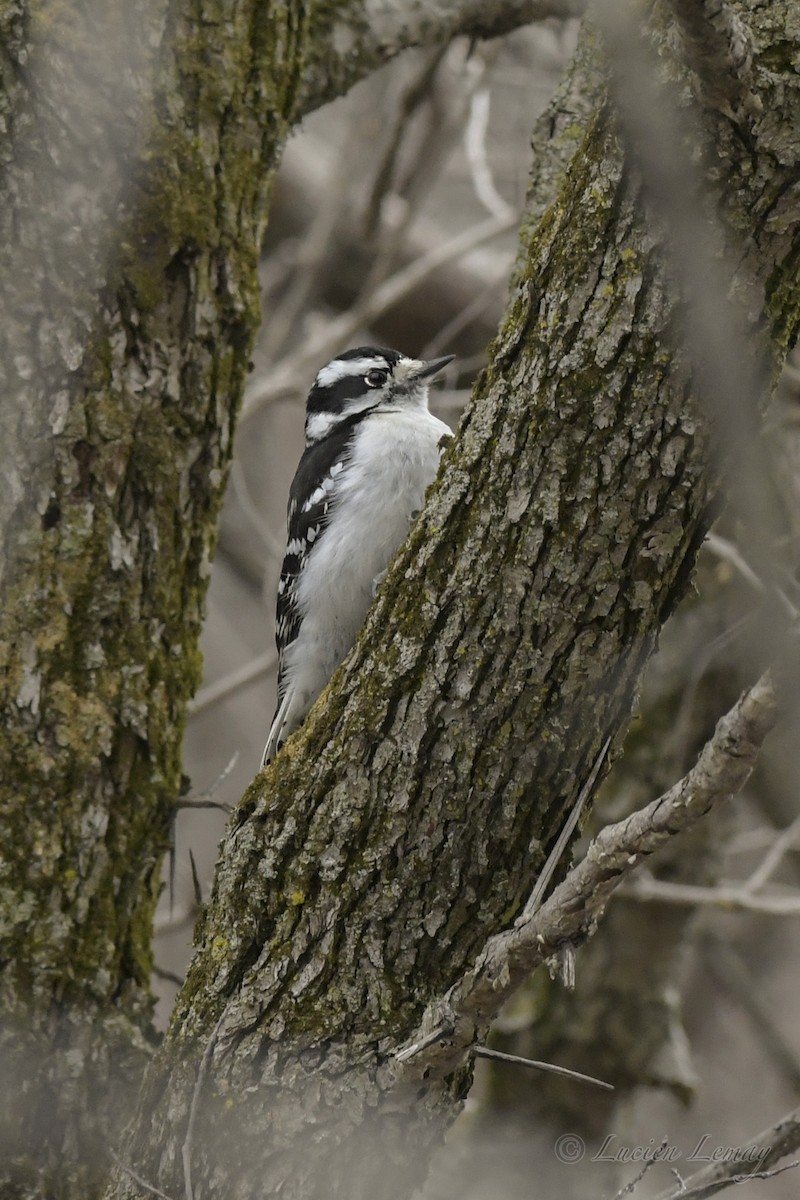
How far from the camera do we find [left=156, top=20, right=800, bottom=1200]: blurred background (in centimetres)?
545

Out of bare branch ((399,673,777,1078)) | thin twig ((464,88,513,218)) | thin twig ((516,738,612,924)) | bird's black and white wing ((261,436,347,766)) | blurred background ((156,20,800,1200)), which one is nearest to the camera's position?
bare branch ((399,673,777,1078))

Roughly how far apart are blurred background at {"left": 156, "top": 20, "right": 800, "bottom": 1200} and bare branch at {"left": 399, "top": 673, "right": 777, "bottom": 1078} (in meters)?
2.07

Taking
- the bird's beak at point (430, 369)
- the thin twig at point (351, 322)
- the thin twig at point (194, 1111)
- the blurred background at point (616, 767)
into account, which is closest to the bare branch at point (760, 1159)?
the thin twig at point (194, 1111)

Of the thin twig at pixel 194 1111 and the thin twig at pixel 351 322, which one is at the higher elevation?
the thin twig at pixel 351 322

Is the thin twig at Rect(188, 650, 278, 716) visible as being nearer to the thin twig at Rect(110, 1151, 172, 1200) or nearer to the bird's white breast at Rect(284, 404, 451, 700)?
the bird's white breast at Rect(284, 404, 451, 700)

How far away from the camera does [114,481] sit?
3.33m

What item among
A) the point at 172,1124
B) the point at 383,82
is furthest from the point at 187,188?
the point at 383,82

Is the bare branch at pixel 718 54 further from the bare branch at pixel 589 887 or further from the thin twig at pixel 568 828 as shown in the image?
the thin twig at pixel 568 828

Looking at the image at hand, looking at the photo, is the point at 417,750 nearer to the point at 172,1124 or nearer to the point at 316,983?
the point at 316,983

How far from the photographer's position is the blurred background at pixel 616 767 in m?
5.45

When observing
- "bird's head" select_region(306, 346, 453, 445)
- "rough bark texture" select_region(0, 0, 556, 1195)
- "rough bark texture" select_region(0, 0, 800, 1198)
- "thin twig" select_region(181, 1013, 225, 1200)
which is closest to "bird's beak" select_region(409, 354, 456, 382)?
"bird's head" select_region(306, 346, 453, 445)

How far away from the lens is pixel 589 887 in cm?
203

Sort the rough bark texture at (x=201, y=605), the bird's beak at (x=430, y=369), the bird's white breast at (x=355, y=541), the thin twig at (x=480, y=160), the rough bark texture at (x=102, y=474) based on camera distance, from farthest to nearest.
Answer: the thin twig at (x=480, y=160)
the bird's beak at (x=430, y=369)
the bird's white breast at (x=355, y=541)
the rough bark texture at (x=102, y=474)
the rough bark texture at (x=201, y=605)

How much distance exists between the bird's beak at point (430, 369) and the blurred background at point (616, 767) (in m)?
0.94
